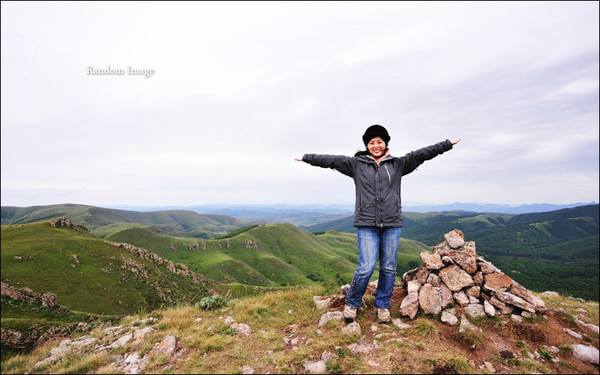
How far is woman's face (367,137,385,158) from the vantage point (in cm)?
618

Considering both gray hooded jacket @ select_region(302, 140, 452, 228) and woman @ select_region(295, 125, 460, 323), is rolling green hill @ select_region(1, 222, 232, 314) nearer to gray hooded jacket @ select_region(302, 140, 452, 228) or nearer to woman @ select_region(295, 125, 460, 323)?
woman @ select_region(295, 125, 460, 323)

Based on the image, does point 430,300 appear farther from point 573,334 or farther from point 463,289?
point 573,334

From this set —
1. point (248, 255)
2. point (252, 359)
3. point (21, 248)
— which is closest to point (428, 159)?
point (252, 359)

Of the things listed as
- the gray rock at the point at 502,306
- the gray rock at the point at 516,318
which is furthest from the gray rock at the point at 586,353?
the gray rock at the point at 502,306

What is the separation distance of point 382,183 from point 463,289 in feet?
13.8

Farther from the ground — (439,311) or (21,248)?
(439,311)

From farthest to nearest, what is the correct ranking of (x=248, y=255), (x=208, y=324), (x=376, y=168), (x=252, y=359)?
(x=248, y=255), (x=208, y=324), (x=376, y=168), (x=252, y=359)

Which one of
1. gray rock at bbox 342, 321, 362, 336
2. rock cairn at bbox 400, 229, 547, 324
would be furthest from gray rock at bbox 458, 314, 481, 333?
gray rock at bbox 342, 321, 362, 336

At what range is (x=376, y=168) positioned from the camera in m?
5.98

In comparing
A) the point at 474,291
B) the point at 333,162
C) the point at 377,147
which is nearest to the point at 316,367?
the point at 333,162

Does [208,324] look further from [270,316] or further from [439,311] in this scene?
[439,311]

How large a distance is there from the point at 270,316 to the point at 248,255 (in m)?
144

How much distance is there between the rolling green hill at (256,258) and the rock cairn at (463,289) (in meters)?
109

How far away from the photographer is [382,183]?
19.2 feet
